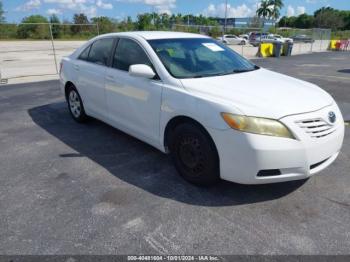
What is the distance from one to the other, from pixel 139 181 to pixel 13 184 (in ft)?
4.58

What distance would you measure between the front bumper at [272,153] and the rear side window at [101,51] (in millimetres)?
2290

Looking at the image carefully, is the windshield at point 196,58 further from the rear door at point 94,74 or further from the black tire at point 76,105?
the black tire at point 76,105

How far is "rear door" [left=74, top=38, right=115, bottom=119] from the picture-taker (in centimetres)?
446

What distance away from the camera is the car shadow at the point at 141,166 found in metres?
3.19

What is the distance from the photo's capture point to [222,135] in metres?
2.85

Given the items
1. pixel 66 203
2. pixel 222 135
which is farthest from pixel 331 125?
pixel 66 203

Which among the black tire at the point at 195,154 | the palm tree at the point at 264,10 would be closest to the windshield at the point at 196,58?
the black tire at the point at 195,154

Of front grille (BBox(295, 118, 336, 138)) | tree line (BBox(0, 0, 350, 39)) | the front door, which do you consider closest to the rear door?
the front door

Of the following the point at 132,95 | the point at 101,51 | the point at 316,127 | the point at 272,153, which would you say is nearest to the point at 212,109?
the point at 272,153

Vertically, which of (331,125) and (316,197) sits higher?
(331,125)

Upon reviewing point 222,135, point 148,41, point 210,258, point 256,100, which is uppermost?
point 148,41

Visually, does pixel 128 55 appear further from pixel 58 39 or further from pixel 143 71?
pixel 58 39

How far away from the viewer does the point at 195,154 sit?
3.20 meters

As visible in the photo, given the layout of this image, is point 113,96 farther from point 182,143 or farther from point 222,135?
point 222,135
